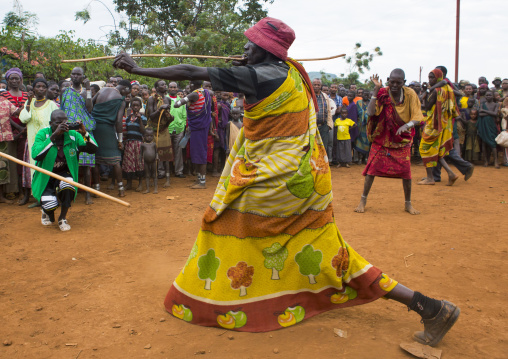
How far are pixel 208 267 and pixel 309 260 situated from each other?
700mm

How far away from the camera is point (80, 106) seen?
24.8 feet

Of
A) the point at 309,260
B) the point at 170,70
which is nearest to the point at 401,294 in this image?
the point at 309,260

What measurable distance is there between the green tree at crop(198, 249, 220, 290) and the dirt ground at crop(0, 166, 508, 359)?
1.11ft

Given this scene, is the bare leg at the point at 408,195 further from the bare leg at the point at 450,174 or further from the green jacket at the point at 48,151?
the green jacket at the point at 48,151

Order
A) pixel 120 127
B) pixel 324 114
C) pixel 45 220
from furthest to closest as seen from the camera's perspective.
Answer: pixel 324 114 < pixel 120 127 < pixel 45 220

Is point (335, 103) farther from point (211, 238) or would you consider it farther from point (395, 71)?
point (211, 238)

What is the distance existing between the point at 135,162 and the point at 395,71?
483cm

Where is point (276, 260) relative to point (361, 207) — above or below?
above

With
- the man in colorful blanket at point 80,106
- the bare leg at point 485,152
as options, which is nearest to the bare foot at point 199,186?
the man in colorful blanket at point 80,106

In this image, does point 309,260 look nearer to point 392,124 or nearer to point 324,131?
point 392,124

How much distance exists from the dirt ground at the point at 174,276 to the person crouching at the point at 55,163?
12.4 inches

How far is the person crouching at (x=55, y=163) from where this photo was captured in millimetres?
6020

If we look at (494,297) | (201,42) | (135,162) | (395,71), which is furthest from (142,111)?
(201,42)

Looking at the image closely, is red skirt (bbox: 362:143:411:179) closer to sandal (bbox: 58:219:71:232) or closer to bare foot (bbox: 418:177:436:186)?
bare foot (bbox: 418:177:436:186)
